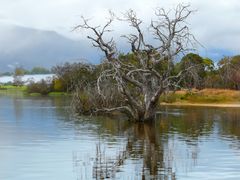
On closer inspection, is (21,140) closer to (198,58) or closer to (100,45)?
(100,45)

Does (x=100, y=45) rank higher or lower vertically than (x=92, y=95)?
higher

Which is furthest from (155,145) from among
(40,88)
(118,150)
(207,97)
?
(40,88)

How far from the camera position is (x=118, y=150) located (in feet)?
75.0

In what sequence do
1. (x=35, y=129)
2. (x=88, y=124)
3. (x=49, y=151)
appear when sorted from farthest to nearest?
(x=88, y=124), (x=35, y=129), (x=49, y=151)

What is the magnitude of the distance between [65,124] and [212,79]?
165ft

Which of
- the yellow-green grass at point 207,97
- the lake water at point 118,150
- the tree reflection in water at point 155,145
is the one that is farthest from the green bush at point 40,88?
the lake water at point 118,150

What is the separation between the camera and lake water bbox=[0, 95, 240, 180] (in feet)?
57.4

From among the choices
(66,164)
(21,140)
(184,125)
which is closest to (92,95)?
(184,125)

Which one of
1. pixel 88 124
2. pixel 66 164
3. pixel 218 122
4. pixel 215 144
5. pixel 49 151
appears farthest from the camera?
pixel 218 122

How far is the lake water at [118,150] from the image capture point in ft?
57.4

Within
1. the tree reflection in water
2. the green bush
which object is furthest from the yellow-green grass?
the green bush

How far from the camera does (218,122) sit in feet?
125

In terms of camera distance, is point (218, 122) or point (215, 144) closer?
→ point (215, 144)

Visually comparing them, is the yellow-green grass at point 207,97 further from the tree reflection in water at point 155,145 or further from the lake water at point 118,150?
the lake water at point 118,150
